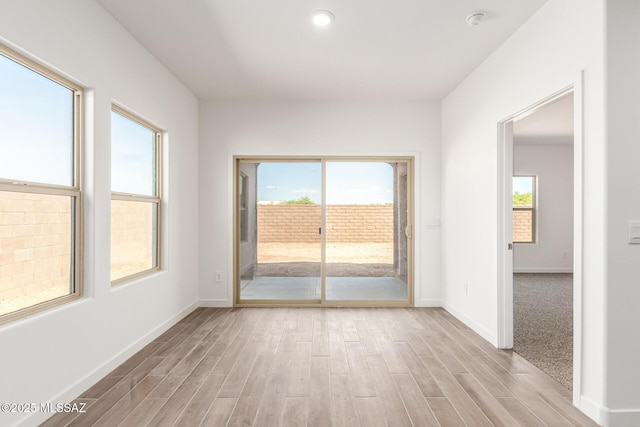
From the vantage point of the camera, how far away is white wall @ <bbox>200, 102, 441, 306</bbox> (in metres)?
4.76

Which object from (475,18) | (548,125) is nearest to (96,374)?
(475,18)

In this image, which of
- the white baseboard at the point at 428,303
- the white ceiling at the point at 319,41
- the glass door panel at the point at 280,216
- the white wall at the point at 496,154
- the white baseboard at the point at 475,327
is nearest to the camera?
the white wall at the point at 496,154

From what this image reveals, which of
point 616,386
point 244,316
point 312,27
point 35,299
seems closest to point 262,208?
point 244,316

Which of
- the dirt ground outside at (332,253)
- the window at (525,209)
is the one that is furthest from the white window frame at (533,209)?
the dirt ground outside at (332,253)

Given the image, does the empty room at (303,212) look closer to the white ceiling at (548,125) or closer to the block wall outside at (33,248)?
the block wall outside at (33,248)

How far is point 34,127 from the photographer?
2152 millimetres

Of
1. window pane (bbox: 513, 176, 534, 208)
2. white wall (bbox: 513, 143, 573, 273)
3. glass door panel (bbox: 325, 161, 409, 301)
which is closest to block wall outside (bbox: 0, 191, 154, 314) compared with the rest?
glass door panel (bbox: 325, 161, 409, 301)

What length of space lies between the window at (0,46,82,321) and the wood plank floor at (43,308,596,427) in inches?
30.9

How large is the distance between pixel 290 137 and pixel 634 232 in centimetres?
365

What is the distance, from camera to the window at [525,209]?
25.1ft

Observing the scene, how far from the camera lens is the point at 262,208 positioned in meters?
4.87

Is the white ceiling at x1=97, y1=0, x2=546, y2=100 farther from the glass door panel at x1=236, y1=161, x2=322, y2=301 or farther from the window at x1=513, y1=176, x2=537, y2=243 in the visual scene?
the window at x1=513, y1=176, x2=537, y2=243

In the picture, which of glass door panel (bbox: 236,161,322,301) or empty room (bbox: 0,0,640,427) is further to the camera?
glass door panel (bbox: 236,161,322,301)

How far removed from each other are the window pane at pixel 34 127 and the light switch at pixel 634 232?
136 inches
